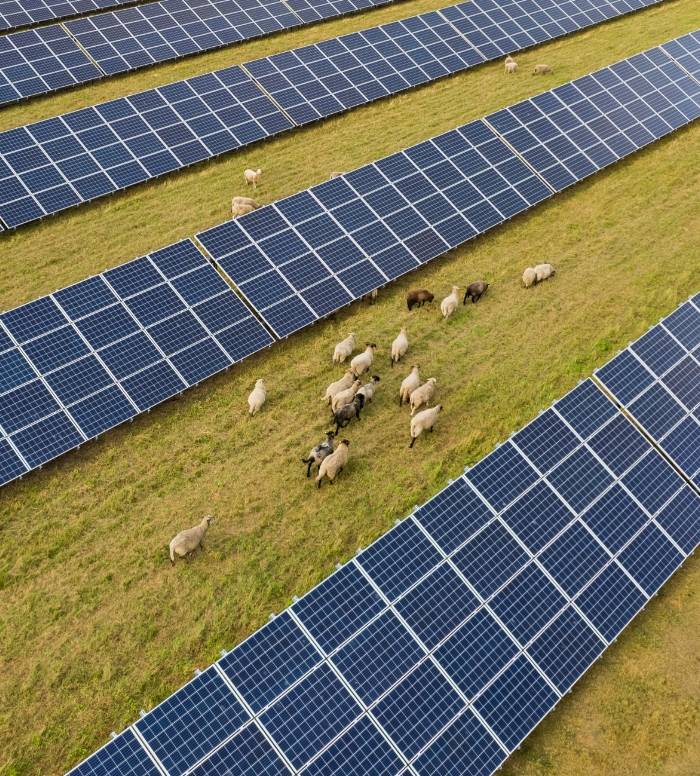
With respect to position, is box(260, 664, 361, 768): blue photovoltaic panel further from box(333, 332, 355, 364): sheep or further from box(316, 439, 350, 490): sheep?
box(333, 332, 355, 364): sheep

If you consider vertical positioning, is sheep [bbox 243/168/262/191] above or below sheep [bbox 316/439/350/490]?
above

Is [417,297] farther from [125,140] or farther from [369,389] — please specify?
[125,140]

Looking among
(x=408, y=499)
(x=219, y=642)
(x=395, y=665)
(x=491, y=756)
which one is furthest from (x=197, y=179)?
(x=491, y=756)

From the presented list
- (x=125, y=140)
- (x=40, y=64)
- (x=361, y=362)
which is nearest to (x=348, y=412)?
(x=361, y=362)

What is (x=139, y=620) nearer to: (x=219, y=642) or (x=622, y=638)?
(x=219, y=642)

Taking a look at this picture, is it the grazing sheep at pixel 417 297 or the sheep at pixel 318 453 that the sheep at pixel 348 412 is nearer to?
the sheep at pixel 318 453

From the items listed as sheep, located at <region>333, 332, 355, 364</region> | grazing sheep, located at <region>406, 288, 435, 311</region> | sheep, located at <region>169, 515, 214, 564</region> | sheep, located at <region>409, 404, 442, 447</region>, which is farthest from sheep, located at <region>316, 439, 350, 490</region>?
grazing sheep, located at <region>406, 288, 435, 311</region>

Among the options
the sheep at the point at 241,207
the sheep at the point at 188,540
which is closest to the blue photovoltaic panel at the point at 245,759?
the sheep at the point at 188,540
